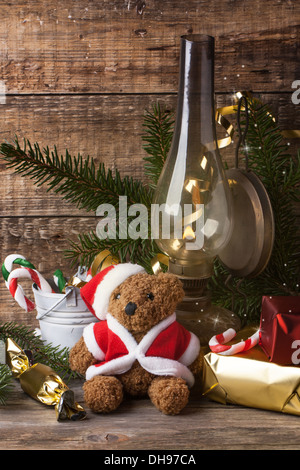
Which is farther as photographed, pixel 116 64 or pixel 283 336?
pixel 116 64

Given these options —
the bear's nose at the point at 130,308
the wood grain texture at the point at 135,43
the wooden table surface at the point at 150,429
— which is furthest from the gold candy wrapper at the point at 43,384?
the wood grain texture at the point at 135,43

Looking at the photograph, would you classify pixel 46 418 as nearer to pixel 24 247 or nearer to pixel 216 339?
pixel 216 339

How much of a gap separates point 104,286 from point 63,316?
109 mm

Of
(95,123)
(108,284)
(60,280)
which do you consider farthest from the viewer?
(95,123)

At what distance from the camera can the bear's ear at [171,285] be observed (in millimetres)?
644

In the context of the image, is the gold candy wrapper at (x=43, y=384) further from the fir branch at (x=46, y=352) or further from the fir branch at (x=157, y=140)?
the fir branch at (x=157, y=140)

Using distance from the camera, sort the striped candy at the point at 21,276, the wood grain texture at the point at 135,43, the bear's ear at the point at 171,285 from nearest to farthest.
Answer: the bear's ear at the point at 171,285
the striped candy at the point at 21,276
the wood grain texture at the point at 135,43

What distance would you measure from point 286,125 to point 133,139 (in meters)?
0.28

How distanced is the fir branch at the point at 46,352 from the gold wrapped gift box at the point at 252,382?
200mm

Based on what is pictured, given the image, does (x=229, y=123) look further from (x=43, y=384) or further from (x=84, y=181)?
(x=43, y=384)

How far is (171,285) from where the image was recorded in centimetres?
65

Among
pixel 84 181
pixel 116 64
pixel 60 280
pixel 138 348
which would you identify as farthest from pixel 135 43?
pixel 138 348

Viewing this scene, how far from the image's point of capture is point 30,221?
945 millimetres
